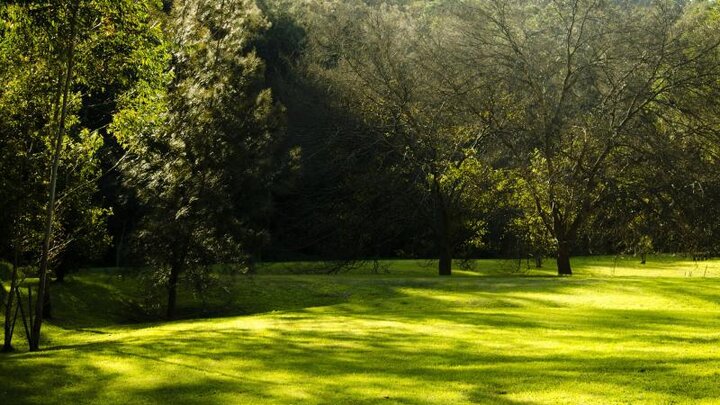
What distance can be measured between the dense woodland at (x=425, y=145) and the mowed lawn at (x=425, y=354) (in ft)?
16.0

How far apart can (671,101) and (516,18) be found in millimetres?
7578

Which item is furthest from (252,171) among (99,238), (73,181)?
(73,181)

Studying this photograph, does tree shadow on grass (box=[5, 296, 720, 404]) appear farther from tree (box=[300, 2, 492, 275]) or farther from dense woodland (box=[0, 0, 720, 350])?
tree (box=[300, 2, 492, 275])

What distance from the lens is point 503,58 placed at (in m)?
31.8

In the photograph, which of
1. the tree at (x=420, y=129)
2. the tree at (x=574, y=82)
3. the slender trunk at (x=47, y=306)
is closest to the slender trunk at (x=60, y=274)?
the slender trunk at (x=47, y=306)

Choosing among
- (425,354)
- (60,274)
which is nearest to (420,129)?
(60,274)

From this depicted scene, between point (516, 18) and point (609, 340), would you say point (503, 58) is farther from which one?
point (609, 340)

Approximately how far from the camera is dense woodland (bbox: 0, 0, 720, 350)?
88.5 feet

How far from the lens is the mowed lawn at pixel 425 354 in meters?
10.8

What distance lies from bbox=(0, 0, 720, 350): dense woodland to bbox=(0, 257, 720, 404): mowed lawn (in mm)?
4879

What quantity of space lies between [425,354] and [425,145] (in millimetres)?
20717

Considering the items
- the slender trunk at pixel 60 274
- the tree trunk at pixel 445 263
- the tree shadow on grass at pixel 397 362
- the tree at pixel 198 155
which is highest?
the tree at pixel 198 155

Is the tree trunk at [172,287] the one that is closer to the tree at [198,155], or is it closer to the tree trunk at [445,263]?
the tree at [198,155]

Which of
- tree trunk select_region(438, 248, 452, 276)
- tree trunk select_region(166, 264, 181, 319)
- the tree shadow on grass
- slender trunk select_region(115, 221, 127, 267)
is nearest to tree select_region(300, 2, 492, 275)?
tree trunk select_region(438, 248, 452, 276)
